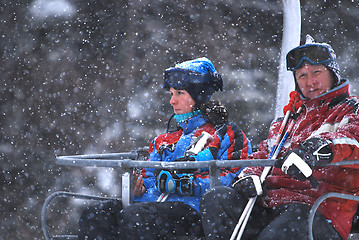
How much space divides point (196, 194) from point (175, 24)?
3311 millimetres

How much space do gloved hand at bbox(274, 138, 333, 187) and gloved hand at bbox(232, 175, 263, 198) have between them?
0.76 feet

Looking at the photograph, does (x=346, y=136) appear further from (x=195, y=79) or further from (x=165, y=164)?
(x=195, y=79)

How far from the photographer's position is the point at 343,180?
1.98 metres

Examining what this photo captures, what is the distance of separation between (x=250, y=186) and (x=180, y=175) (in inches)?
18.2

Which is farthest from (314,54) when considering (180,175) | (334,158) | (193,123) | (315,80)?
(180,175)

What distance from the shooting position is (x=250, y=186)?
6.76 ft

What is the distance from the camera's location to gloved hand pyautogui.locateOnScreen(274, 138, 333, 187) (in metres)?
1.81

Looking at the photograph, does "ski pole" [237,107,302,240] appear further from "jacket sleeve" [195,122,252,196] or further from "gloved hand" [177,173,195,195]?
"gloved hand" [177,173,195,195]

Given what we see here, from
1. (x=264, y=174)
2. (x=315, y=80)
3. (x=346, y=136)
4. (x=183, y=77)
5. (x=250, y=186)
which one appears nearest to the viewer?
(x=346, y=136)

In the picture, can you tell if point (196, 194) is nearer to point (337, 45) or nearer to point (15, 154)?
point (337, 45)

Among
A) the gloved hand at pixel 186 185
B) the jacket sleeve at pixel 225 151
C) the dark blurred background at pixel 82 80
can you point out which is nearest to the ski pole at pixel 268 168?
the jacket sleeve at pixel 225 151

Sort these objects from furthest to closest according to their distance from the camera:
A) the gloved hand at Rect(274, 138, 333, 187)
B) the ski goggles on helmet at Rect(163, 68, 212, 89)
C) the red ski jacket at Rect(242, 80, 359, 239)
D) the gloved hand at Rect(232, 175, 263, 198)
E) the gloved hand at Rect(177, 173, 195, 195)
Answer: the ski goggles on helmet at Rect(163, 68, 212, 89)
the gloved hand at Rect(177, 173, 195, 195)
the gloved hand at Rect(232, 175, 263, 198)
the red ski jacket at Rect(242, 80, 359, 239)
the gloved hand at Rect(274, 138, 333, 187)

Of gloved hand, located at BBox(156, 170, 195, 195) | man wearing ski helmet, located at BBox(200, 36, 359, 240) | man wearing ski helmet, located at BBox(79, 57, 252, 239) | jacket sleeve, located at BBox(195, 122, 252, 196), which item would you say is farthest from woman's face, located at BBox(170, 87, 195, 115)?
man wearing ski helmet, located at BBox(200, 36, 359, 240)

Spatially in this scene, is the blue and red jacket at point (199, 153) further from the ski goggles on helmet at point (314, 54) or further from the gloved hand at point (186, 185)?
the ski goggles on helmet at point (314, 54)
